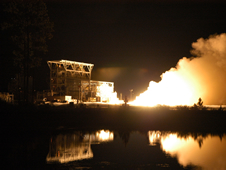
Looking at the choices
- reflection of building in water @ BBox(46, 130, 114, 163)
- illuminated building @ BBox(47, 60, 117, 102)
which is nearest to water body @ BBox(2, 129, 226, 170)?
reflection of building in water @ BBox(46, 130, 114, 163)

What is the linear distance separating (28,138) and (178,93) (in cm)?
5609

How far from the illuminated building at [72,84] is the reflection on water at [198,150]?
54246mm

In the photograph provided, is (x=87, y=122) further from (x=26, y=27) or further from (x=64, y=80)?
(x=64, y=80)

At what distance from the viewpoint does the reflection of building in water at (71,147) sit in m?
20.8

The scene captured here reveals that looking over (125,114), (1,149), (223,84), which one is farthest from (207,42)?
(1,149)

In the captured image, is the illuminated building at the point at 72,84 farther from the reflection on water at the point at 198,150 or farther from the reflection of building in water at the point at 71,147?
the reflection on water at the point at 198,150

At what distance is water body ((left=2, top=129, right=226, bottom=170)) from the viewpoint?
750 inches

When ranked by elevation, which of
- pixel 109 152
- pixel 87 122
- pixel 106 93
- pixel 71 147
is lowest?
pixel 109 152

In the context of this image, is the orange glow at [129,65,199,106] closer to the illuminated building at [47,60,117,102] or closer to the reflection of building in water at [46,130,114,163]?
the illuminated building at [47,60,117,102]

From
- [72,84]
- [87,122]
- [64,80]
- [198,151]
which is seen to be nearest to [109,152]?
[198,151]

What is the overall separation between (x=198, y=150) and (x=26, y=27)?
34.3 meters

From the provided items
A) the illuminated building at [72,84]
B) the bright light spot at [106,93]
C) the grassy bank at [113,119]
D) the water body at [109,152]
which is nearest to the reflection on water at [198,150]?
the water body at [109,152]

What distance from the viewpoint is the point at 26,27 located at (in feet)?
144

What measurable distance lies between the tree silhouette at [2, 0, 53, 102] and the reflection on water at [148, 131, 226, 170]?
2752 centimetres
